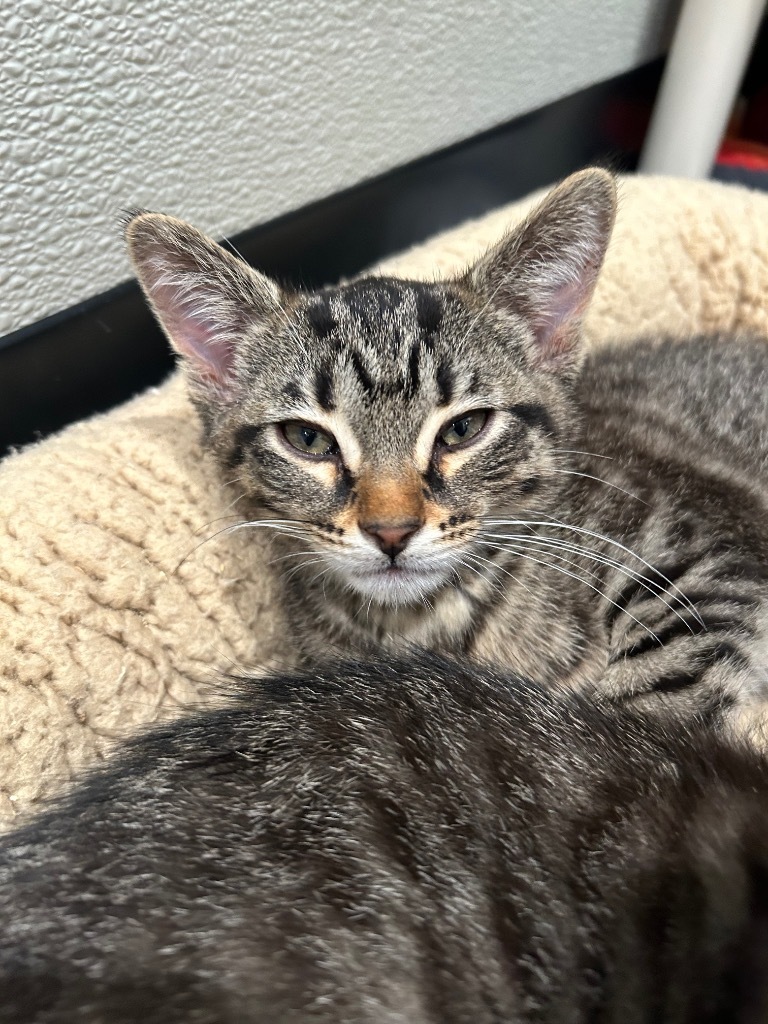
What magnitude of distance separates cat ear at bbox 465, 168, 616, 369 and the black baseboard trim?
5.5 inches

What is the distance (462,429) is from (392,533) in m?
0.19

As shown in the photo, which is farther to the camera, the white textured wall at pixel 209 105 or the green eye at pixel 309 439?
the white textured wall at pixel 209 105

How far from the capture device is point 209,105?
1.37 meters

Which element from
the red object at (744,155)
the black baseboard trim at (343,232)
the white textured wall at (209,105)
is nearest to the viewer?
the white textured wall at (209,105)

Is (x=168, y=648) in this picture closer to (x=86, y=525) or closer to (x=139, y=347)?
(x=86, y=525)

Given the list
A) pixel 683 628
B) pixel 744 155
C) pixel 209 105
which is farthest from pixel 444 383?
pixel 744 155

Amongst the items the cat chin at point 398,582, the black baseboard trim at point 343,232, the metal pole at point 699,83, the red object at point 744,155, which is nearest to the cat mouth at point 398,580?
the cat chin at point 398,582

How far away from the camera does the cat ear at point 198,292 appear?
0.94 metres

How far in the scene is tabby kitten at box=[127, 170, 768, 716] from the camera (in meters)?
0.91

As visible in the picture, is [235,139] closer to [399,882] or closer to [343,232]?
[343,232]

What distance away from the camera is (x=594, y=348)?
4.98 feet

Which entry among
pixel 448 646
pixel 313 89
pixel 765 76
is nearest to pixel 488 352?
pixel 448 646

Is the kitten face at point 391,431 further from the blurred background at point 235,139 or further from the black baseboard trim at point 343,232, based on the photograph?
the blurred background at point 235,139

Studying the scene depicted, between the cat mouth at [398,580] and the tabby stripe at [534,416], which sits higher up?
the tabby stripe at [534,416]
